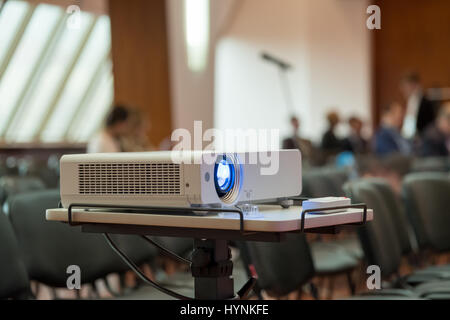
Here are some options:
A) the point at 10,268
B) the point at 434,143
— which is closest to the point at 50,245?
the point at 10,268

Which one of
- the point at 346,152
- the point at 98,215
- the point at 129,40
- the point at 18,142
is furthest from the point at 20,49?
the point at 98,215

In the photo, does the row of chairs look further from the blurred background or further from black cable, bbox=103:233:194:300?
black cable, bbox=103:233:194:300

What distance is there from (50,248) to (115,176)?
0.95m

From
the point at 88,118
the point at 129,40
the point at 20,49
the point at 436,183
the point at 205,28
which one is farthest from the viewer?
the point at 88,118

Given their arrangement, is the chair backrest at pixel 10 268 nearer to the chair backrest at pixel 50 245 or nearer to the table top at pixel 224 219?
the chair backrest at pixel 50 245

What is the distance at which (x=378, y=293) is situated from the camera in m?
2.68

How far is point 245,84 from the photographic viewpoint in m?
6.36

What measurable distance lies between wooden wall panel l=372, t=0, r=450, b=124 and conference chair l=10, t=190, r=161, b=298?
11085mm

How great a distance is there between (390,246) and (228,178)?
1.48 meters

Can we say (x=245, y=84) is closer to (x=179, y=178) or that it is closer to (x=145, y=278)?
(x=145, y=278)

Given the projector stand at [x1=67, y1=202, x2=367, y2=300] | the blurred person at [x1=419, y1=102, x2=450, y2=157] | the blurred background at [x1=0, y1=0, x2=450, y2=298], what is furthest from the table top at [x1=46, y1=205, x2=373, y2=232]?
the blurred person at [x1=419, y1=102, x2=450, y2=157]

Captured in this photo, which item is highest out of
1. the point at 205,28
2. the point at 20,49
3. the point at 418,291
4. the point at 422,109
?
the point at 20,49

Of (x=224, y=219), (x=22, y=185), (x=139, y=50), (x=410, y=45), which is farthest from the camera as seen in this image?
(x=410, y=45)
